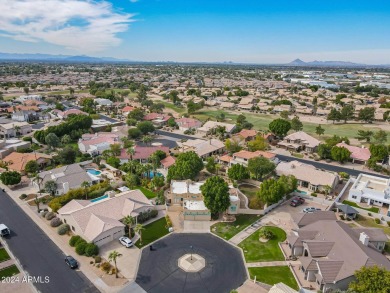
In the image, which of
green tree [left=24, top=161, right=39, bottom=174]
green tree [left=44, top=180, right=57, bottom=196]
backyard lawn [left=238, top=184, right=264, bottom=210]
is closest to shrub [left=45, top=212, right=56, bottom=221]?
green tree [left=44, top=180, right=57, bottom=196]

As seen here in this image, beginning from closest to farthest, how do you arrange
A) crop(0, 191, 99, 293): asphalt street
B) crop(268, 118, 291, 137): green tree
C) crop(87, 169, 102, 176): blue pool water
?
crop(0, 191, 99, 293): asphalt street → crop(87, 169, 102, 176): blue pool water → crop(268, 118, 291, 137): green tree

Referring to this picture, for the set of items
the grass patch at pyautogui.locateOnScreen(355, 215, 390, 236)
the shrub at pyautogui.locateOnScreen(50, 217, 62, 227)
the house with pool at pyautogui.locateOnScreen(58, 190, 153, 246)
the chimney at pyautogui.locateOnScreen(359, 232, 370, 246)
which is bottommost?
the grass patch at pyautogui.locateOnScreen(355, 215, 390, 236)

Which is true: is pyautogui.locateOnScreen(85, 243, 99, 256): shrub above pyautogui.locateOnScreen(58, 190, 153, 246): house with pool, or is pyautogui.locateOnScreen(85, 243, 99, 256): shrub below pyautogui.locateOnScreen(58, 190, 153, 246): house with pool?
below

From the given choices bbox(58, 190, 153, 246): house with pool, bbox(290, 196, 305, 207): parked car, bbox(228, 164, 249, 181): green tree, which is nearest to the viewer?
bbox(58, 190, 153, 246): house with pool

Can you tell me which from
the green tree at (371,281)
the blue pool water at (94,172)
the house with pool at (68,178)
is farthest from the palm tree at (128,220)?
the green tree at (371,281)

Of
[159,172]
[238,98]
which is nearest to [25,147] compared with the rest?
[159,172]

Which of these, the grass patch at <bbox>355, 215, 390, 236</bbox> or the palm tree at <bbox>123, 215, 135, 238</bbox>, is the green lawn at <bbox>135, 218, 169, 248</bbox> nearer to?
the palm tree at <bbox>123, 215, 135, 238</bbox>

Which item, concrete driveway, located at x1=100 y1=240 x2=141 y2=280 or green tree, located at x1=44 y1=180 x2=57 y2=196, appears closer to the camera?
concrete driveway, located at x1=100 y1=240 x2=141 y2=280
